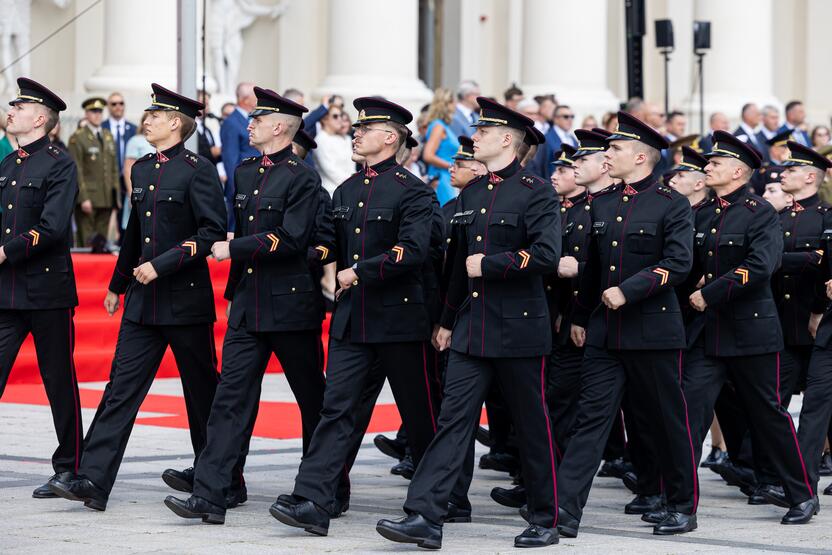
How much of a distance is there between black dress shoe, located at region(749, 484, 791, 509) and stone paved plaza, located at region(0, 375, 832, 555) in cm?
9

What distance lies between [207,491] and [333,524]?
620 mm

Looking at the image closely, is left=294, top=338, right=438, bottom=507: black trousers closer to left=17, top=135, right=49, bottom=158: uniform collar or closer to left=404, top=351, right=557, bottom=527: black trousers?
left=404, top=351, right=557, bottom=527: black trousers

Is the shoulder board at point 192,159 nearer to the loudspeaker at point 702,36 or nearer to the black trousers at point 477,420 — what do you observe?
the black trousers at point 477,420

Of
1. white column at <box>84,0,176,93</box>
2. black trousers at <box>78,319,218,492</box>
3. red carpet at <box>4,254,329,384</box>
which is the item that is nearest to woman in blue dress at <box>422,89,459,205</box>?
red carpet at <box>4,254,329,384</box>

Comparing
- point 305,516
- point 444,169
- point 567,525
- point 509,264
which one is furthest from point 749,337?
point 444,169

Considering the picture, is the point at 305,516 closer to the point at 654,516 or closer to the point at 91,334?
the point at 654,516

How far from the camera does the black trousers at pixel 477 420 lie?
823 centimetres

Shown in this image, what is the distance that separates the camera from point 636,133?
352 inches

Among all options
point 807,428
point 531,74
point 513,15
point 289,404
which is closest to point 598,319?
point 807,428

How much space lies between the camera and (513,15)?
88.4ft

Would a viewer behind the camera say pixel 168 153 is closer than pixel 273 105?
No

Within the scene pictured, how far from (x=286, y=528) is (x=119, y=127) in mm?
9872

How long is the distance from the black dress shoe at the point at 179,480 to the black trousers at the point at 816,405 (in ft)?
9.96

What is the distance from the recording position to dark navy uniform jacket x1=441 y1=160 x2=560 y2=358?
8258 mm
